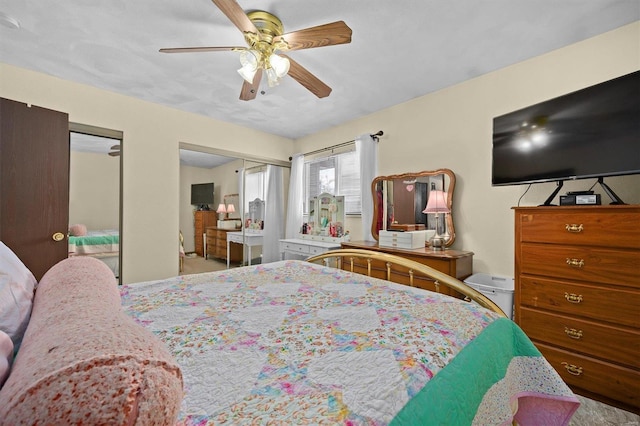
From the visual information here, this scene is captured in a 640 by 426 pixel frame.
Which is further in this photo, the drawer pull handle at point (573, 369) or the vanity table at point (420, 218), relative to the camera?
the vanity table at point (420, 218)

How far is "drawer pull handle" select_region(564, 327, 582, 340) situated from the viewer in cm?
170

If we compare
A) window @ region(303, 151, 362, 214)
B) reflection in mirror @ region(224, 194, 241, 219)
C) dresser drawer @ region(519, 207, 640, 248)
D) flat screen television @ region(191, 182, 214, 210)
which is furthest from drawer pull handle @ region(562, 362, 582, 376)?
flat screen television @ region(191, 182, 214, 210)

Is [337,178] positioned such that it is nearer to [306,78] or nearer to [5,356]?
[306,78]

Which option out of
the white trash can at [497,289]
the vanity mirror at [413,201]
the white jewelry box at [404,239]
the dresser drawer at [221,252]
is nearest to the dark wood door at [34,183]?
the dresser drawer at [221,252]

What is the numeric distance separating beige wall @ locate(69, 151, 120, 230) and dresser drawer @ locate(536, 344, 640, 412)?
164 inches

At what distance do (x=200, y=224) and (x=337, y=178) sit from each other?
2.14m

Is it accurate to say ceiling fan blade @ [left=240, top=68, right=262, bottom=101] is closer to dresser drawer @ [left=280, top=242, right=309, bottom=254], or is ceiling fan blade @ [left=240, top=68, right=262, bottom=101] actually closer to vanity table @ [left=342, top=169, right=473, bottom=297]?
vanity table @ [left=342, top=169, right=473, bottom=297]

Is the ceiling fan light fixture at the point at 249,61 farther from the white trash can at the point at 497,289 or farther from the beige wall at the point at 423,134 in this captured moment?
the white trash can at the point at 497,289

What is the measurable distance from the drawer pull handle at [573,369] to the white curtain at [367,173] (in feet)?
6.91

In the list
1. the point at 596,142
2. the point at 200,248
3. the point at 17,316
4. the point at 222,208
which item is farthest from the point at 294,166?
the point at 17,316

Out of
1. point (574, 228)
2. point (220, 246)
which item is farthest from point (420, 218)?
point (220, 246)

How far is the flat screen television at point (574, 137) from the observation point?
1.65m

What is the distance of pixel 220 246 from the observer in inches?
165

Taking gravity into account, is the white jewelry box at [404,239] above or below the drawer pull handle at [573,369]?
above
